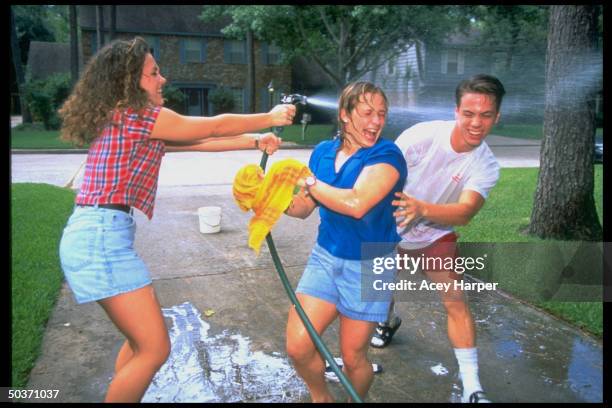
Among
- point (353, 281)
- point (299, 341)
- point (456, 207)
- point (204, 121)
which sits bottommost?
point (299, 341)

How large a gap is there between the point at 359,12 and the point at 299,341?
15.4 meters

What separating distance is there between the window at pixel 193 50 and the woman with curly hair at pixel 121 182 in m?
25.2

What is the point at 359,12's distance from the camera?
52.6 feet

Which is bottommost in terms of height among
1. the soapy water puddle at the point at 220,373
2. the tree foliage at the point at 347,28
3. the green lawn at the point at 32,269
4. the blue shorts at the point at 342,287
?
the soapy water puddle at the point at 220,373

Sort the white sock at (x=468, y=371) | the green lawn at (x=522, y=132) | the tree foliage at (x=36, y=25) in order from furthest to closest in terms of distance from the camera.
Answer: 1. the tree foliage at (x=36, y=25)
2. the green lawn at (x=522, y=132)
3. the white sock at (x=468, y=371)

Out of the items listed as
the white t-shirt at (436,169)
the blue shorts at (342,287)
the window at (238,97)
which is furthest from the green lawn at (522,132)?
the blue shorts at (342,287)

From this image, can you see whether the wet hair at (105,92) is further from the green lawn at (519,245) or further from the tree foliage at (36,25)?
the tree foliage at (36,25)

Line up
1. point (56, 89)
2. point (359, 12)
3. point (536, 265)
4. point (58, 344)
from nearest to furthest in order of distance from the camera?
point (58, 344)
point (536, 265)
point (359, 12)
point (56, 89)

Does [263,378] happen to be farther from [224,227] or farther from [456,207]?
[224,227]

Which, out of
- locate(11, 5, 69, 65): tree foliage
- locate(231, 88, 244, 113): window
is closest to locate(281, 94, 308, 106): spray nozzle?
locate(231, 88, 244, 113): window

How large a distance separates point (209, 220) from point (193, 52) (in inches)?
870

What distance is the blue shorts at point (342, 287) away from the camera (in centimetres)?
222

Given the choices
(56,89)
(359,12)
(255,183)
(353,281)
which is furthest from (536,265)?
(56,89)

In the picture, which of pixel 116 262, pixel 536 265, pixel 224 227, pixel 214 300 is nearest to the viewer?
pixel 116 262
